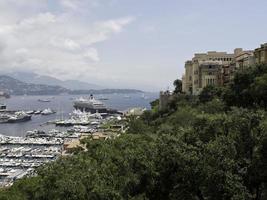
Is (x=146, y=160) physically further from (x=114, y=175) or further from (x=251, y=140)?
(x=251, y=140)

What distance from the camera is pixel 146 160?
54.5 ft

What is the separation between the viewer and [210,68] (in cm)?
5234

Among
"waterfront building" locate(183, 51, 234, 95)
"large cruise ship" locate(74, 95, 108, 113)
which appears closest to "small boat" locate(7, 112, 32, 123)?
"large cruise ship" locate(74, 95, 108, 113)

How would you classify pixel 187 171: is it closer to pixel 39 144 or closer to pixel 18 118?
pixel 39 144

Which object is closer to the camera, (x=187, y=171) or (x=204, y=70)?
(x=187, y=171)

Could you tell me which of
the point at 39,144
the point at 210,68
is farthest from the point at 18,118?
the point at 210,68

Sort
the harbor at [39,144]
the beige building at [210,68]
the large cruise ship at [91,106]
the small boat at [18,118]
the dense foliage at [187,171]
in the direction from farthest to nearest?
the large cruise ship at [91,106]
the small boat at [18,118]
the harbor at [39,144]
the beige building at [210,68]
the dense foliage at [187,171]

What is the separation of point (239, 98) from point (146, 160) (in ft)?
49.1

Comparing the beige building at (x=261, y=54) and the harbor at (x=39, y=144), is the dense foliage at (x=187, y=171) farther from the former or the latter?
the beige building at (x=261, y=54)

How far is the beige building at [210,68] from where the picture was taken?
159 feet

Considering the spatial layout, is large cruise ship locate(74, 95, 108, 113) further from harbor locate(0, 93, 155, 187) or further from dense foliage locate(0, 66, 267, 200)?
dense foliage locate(0, 66, 267, 200)

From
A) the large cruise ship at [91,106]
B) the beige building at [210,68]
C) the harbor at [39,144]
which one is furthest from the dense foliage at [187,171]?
the large cruise ship at [91,106]

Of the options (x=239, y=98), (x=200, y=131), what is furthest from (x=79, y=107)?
(x=200, y=131)

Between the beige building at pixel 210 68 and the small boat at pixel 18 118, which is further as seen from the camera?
the small boat at pixel 18 118
